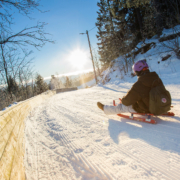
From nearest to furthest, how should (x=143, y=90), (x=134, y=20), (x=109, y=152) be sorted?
(x=109, y=152)
(x=143, y=90)
(x=134, y=20)

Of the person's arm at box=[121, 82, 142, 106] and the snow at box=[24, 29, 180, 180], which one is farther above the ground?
the person's arm at box=[121, 82, 142, 106]

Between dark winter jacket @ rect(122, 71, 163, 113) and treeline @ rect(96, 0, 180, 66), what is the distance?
7.18 meters

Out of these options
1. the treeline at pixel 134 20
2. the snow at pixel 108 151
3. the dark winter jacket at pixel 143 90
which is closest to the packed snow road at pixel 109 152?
the snow at pixel 108 151

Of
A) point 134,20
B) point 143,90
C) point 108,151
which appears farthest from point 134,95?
point 134,20

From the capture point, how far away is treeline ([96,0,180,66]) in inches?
342

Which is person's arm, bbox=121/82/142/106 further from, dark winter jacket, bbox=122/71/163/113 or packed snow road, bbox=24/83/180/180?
packed snow road, bbox=24/83/180/180

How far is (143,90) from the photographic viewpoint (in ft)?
6.97

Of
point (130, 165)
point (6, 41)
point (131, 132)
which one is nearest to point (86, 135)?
point (131, 132)

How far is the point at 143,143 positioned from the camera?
173 centimetres

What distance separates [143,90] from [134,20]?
17.9m

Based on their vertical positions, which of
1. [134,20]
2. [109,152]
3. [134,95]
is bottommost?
[109,152]

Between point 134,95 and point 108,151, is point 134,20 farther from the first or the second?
point 108,151

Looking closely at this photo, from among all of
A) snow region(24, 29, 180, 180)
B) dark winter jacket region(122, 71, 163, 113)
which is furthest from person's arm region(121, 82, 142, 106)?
snow region(24, 29, 180, 180)

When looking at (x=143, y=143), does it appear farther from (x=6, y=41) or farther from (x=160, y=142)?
(x=6, y=41)
